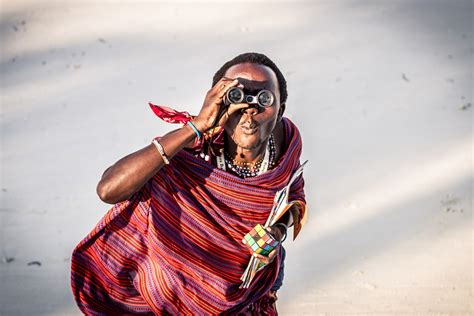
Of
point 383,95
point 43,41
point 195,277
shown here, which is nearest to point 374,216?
point 383,95

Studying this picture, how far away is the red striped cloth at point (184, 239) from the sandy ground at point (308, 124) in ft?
3.50

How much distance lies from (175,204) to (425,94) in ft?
11.5

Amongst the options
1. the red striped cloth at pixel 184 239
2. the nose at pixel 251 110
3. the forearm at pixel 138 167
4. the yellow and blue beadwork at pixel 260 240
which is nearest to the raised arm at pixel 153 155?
the forearm at pixel 138 167

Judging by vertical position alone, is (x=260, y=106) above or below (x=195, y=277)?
above

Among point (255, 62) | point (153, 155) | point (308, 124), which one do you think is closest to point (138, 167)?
point (153, 155)

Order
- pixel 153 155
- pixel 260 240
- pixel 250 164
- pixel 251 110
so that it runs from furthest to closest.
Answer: pixel 250 164
pixel 260 240
pixel 251 110
pixel 153 155

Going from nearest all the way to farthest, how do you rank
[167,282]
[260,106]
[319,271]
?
[260,106] → [167,282] → [319,271]

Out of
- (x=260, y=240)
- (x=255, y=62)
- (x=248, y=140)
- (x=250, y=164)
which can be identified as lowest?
(x=260, y=240)

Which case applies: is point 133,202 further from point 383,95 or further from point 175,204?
point 383,95

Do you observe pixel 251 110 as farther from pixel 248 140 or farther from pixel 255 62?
pixel 255 62

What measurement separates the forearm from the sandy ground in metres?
1.56

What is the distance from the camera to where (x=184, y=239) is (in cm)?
268

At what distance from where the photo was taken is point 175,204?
266 centimetres

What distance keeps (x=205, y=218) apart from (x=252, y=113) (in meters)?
0.43
